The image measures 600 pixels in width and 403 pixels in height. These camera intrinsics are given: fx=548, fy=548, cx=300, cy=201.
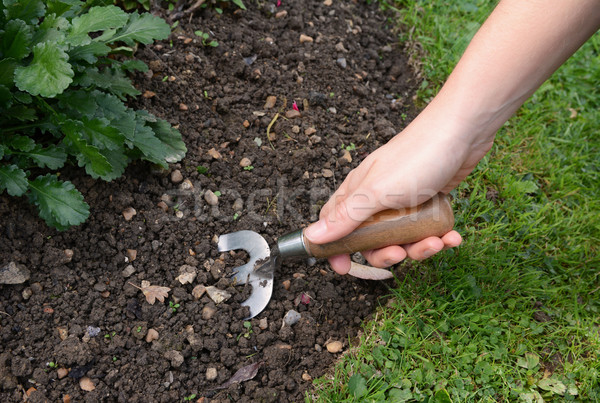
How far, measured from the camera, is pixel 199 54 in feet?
9.25

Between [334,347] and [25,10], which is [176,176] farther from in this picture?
[334,347]

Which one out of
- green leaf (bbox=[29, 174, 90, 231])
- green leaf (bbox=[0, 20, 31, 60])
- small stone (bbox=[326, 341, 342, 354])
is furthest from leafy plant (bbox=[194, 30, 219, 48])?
small stone (bbox=[326, 341, 342, 354])

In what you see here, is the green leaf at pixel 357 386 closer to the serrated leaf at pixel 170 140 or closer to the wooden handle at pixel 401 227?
the wooden handle at pixel 401 227

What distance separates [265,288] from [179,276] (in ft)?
1.18

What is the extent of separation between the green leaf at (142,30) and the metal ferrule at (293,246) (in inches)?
39.9

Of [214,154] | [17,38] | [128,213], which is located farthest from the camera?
[214,154]

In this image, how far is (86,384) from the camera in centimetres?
199

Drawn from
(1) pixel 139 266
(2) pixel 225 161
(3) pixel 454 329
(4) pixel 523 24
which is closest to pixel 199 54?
(2) pixel 225 161

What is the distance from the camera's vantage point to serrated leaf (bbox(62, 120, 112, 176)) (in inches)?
78.4

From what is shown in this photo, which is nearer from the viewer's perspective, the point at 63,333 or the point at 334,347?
the point at 63,333

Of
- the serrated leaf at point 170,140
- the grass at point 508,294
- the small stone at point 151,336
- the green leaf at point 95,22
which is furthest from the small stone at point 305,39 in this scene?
the small stone at point 151,336

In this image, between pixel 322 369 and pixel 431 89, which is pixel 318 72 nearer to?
pixel 431 89

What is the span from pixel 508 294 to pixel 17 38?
2.22 meters

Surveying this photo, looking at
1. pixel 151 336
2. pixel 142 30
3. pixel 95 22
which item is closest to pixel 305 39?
pixel 142 30
